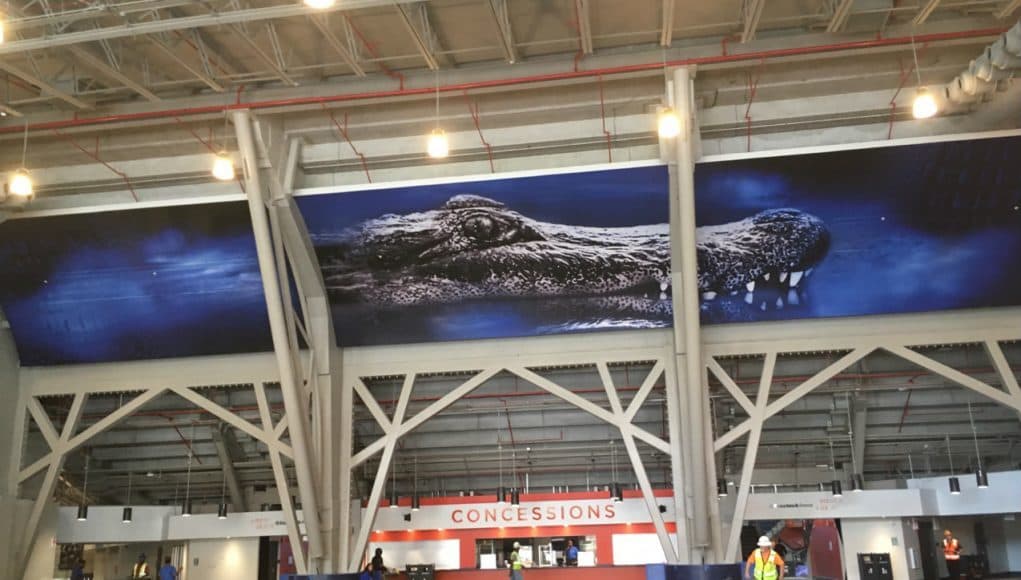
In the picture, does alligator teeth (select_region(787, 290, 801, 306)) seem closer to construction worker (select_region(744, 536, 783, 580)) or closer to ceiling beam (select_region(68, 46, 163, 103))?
construction worker (select_region(744, 536, 783, 580))

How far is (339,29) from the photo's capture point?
1137 centimetres

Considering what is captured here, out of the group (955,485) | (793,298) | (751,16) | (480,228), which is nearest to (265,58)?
(480,228)

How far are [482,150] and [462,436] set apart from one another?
8211mm

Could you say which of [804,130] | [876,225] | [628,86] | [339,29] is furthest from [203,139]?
[876,225]

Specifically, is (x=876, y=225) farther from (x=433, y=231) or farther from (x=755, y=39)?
(x=433, y=231)

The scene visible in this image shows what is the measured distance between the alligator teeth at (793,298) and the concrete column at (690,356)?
183cm

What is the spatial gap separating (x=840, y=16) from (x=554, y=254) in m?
5.77

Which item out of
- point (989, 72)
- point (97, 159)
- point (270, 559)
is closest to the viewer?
point (989, 72)

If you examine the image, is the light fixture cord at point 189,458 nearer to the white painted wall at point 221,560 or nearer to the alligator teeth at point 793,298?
the white painted wall at point 221,560

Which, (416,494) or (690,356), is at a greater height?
(690,356)

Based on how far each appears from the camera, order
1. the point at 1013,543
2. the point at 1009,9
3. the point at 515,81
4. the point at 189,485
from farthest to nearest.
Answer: the point at 1013,543 → the point at 189,485 → the point at 515,81 → the point at 1009,9

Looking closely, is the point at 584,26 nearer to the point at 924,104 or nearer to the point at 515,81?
the point at 515,81

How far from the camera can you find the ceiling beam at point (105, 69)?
10.7 m

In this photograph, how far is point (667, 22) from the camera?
1040 cm
